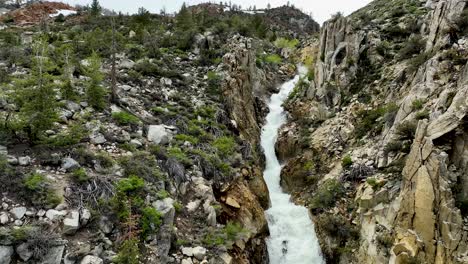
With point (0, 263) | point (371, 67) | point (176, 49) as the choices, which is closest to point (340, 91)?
point (371, 67)

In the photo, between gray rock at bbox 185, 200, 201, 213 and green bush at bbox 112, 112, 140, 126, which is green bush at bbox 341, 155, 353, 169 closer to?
gray rock at bbox 185, 200, 201, 213

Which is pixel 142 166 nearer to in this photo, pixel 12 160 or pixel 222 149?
pixel 12 160

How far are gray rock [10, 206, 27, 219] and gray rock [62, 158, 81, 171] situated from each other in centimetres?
230

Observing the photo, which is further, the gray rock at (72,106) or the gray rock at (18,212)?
the gray rock at (72,106)

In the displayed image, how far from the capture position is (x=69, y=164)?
41.9 feet

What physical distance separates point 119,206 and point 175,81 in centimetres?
1306

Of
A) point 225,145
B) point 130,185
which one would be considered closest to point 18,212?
point 130,185

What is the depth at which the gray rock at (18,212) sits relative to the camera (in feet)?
34.1

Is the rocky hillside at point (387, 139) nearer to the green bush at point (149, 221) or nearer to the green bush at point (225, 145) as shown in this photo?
the green bush at point (225, 145)

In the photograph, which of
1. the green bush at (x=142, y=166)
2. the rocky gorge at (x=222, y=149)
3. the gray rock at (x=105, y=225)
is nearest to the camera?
the gray rock at (x=105, y=225)

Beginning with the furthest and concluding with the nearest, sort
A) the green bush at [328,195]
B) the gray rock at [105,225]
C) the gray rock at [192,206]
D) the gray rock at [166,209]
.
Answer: the green bush at [328,195], the gray rock at [192,206], the gray rock at [166,209], the gray rock at [105,225]

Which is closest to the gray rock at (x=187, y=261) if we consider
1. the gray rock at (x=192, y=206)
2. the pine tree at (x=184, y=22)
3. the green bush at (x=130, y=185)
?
the gray rock at (x=192, y=206)

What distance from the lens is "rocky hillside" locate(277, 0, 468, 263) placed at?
41.6ft

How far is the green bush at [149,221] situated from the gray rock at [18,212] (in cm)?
343
